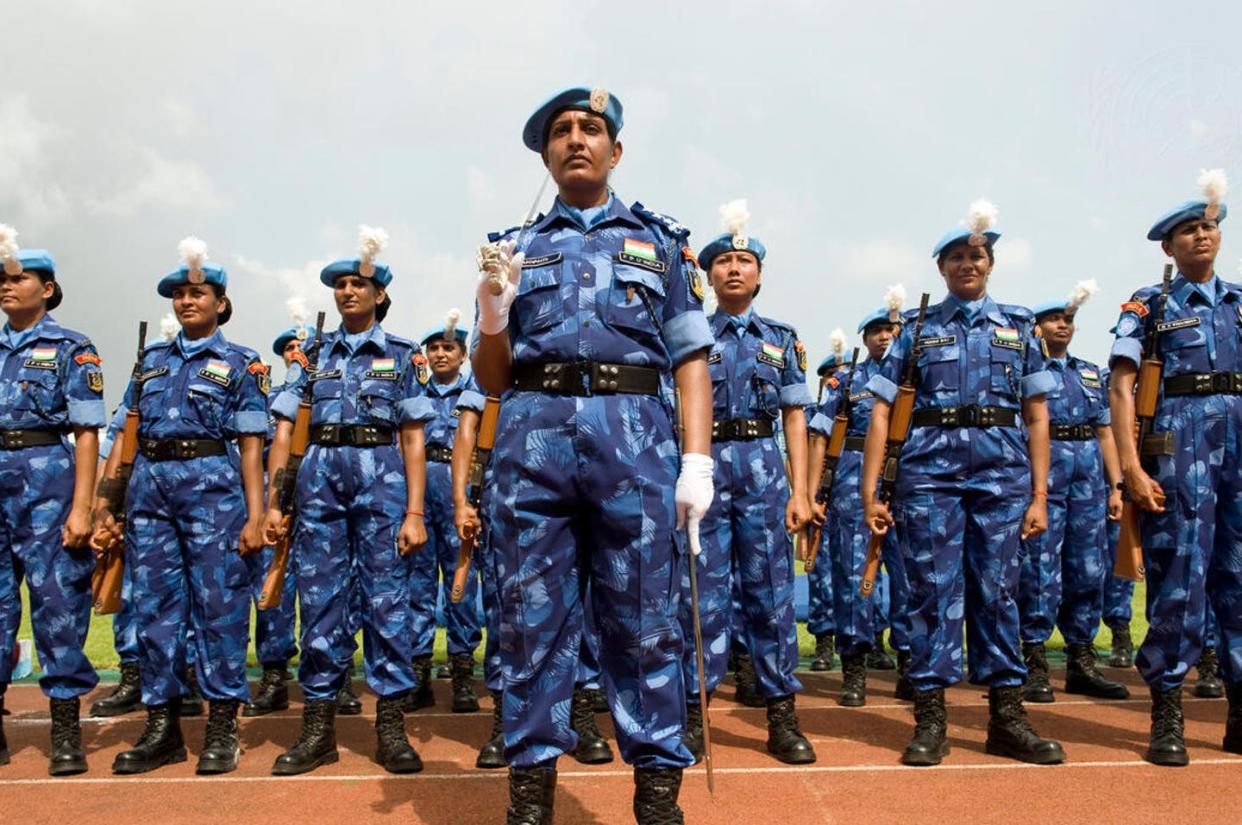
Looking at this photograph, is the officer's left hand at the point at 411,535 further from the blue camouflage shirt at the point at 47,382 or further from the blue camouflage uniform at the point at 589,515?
the blue camouflage uniform at the point at 589,515

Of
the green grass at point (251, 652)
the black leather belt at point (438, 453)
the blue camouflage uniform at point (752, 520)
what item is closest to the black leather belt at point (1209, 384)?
the blue camouflage uniform at point (752, 520)

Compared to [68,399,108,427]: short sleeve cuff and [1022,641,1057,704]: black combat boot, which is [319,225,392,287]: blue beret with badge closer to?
[68,399,108,427]: short sleeve cuff

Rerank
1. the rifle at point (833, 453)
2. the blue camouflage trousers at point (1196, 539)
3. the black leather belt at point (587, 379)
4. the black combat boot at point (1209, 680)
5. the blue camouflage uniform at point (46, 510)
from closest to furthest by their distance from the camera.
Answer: the black leather belt at point (587, 379) < the blue camouflage trousers at point (1196, 539) < the blue camouflage uniform at point (46, 510) < the black combat boot at point (1209, 680) < the rifle at point (833, 453)

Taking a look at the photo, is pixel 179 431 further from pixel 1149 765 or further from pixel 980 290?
pixel 1149 765

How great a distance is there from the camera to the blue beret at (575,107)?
3.67 m

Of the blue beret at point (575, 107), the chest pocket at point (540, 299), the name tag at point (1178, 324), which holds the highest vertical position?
the blue beret at point (575, 107)

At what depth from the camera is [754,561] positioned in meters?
5.93

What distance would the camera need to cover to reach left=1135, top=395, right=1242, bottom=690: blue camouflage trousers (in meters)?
5.35

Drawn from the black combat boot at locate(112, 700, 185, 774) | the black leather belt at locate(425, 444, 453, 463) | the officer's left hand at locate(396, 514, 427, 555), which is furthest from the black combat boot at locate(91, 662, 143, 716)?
the officer's left hand at locate(396, 514, 427, 555)

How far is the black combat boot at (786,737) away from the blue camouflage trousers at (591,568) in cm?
226

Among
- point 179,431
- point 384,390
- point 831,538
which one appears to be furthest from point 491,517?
point 831,538

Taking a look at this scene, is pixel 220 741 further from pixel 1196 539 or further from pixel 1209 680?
pixel 1209 680

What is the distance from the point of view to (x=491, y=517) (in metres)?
3.59

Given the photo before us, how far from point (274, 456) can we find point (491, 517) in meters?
2.85
